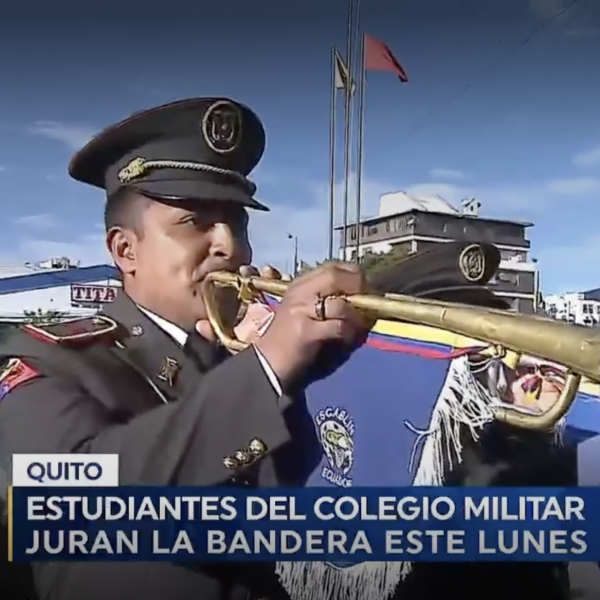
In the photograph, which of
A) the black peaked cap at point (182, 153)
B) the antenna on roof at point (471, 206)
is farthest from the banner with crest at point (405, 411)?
the black peaked cap at point (182, 153)

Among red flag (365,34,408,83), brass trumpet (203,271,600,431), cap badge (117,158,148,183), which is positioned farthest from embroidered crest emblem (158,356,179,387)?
red flag (365,34,408,83)

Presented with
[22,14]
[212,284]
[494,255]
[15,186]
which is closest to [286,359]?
[212,284]

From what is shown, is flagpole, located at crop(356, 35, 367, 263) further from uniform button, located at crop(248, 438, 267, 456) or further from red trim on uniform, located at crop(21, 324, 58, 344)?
red trim on uniform, located at crop(21, 324, 58, 344)

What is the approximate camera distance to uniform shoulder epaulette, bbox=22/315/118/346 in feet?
8.49

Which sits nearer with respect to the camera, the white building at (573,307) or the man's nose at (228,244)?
the white building at (573,307)

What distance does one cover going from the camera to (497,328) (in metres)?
2.39

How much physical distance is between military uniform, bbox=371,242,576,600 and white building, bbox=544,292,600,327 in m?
0.13

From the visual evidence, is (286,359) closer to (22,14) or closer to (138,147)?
(138,147)

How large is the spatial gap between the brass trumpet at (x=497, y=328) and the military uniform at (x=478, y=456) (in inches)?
2.1

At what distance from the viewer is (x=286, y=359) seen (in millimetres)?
2568

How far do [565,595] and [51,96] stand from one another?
6.37 ft

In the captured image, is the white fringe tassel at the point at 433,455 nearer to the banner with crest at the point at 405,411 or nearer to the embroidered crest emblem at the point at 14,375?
the banner with crest at the point at 405,411

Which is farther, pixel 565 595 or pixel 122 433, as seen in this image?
pixel 565 595

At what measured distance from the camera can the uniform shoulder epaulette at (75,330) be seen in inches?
102
